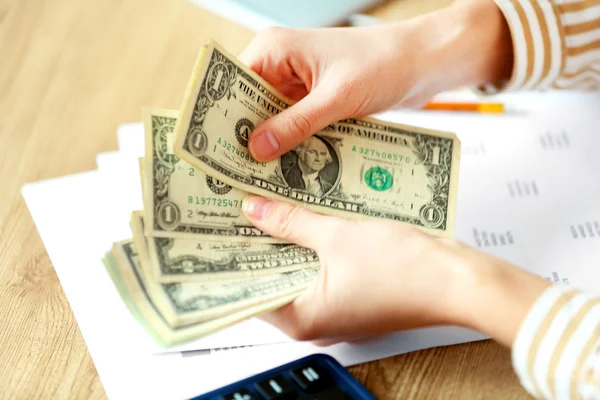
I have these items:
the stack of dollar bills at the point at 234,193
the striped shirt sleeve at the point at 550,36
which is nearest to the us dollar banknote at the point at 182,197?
the stack of dollar bills at the point at 234,193

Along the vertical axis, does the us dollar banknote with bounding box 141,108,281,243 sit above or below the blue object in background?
below

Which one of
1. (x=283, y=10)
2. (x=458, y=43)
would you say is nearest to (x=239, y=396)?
(x=458, y=43)

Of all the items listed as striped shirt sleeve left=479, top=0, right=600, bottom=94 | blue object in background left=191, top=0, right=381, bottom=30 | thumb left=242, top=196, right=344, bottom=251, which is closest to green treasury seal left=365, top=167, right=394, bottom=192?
thumb left=242, top=196, right=344, bottom=251

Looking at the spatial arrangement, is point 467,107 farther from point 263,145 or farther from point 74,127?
point 74,127

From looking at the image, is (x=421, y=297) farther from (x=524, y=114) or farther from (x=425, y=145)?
(x=524, y=114)

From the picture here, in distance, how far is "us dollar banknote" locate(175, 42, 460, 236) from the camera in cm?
58

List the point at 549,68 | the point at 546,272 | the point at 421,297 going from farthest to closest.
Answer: the point at 549,68 < the point at 546,272 < the point at 421,297

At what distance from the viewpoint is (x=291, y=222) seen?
22.3 inches

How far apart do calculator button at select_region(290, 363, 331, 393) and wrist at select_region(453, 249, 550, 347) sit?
12 centimetres

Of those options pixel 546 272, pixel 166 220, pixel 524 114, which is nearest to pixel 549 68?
pixel 524 114

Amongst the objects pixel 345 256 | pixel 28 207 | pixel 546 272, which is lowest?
pixel 546 272

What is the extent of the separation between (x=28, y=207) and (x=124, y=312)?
6.9 inches

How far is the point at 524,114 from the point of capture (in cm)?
79

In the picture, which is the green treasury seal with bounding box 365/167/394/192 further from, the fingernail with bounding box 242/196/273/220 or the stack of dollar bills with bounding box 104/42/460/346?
the fingernail with bounding box 242/196/273/220
